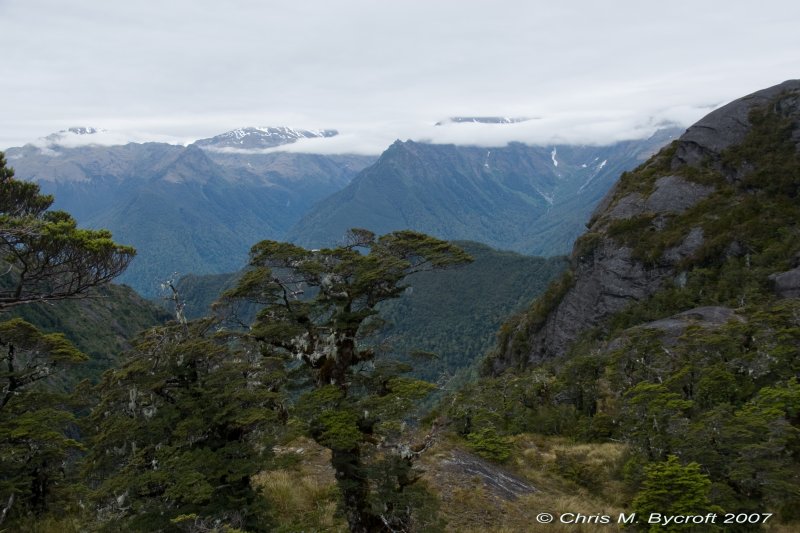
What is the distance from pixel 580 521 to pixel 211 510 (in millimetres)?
12924

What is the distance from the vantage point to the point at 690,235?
7175 centimetres

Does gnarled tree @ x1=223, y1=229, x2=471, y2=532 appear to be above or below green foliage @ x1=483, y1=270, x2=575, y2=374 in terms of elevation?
above

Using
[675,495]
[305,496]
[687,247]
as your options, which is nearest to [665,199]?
[687,247]

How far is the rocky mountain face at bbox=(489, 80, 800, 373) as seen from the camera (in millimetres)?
62878

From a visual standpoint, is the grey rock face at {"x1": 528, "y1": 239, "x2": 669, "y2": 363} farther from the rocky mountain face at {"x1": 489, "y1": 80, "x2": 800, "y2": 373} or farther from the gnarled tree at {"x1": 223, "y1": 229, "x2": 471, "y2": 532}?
the gnarled tree at {"x1": 223, "y1": 229, "x2": 471, "y2": 532}

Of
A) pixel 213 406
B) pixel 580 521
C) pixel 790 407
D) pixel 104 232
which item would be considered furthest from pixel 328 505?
pixel 790 407

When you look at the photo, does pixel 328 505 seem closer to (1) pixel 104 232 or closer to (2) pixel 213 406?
(2) pixel 213 406

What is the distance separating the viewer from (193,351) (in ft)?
41.3

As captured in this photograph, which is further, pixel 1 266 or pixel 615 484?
pixel 615 484

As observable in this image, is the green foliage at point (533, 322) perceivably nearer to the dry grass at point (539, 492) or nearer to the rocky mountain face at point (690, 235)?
the rocky mountain face at point (690, 235)

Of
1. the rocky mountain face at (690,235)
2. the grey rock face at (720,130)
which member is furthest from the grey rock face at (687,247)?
the grey rock face at (720,130)

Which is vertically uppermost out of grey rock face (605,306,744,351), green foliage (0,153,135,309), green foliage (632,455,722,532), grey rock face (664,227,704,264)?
green foliage (0,153,135,309)

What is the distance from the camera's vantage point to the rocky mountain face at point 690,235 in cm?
6288

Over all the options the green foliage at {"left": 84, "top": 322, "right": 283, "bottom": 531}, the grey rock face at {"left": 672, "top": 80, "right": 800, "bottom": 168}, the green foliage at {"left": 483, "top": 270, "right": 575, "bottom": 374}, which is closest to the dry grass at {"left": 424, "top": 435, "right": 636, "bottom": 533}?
the green foliage at {"left": 84, "top": 322, "right": 283, "bottom": 531}
